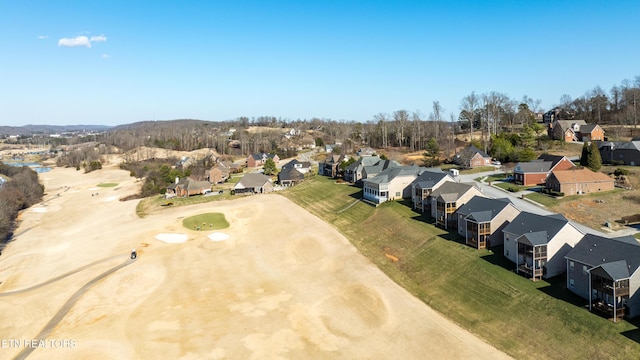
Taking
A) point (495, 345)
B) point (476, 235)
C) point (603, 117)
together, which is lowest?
point (495, 345)

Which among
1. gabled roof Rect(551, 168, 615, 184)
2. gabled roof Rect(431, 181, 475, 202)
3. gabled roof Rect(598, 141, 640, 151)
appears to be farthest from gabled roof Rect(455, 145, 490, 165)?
gabled roof Rect(431, 181, 475, 202)

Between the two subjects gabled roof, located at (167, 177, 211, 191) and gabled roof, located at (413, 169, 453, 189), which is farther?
gabled roof, located at (167, 177, 211, 191)

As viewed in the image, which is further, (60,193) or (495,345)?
(60,193)

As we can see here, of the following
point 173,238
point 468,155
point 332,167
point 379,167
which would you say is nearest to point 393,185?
point 379,167

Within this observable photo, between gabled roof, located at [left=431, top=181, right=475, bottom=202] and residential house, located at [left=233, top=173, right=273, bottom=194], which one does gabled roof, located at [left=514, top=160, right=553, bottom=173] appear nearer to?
gabled roof, located at [left=431, top=181, right=475, bottom=202]

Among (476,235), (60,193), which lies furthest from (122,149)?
(476,235)

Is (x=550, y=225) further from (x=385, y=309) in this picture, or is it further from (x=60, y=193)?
(x=60, y=193)

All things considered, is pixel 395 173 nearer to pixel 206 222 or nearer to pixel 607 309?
pixel 206 222
